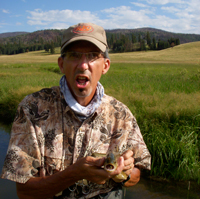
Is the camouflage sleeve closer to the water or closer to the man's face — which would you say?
the man's face

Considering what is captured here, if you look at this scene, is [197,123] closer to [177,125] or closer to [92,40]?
[177,125]

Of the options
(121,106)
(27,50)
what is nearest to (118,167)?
(121,106)

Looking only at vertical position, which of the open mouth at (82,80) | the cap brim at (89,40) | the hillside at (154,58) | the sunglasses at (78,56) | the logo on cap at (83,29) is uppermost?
the hillside at (154,58)

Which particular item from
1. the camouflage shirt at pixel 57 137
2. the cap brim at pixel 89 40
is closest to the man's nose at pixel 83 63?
the cap brim at pixel 89 40

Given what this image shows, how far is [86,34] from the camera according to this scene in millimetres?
1726

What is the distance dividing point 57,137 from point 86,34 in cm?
86

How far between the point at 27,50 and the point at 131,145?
133 meters

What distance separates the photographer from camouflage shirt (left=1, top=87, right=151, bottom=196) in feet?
5.37

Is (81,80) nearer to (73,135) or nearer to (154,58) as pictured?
(73,135)

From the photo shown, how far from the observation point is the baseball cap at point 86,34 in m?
1.71

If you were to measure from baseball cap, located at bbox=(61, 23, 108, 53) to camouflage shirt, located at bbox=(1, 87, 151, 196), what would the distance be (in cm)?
47

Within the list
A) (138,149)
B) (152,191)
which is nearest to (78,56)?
(138,149)

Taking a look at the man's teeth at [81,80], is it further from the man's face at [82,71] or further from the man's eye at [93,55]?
the man's eye at [93,55]

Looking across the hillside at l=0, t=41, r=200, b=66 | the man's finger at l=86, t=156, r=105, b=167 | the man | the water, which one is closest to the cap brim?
the man
